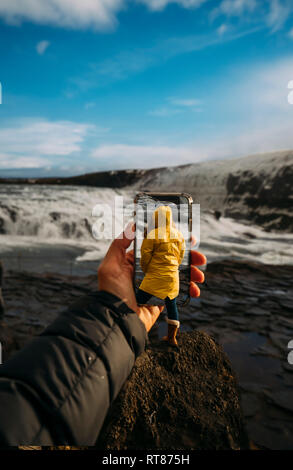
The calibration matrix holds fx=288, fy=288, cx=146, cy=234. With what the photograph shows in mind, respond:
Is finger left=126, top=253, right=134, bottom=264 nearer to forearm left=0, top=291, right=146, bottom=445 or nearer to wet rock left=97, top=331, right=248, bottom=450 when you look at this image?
forearm left=0, top=291, right=146, bottom=445

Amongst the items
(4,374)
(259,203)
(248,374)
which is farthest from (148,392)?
(259,203)

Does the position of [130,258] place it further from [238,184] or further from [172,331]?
[238,184]

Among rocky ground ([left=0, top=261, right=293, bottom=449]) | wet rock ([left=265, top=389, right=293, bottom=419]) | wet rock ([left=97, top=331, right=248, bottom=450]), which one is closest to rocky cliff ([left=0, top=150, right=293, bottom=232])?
rocky ground ([left=0, top=261, right=293, bottom=449])

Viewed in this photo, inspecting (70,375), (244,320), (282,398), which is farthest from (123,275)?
(244,320)

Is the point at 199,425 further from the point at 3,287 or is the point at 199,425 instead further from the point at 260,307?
the point at 3,287

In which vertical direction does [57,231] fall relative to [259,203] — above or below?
below

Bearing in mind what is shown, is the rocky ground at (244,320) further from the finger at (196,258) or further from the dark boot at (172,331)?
the finger at (196,258)
